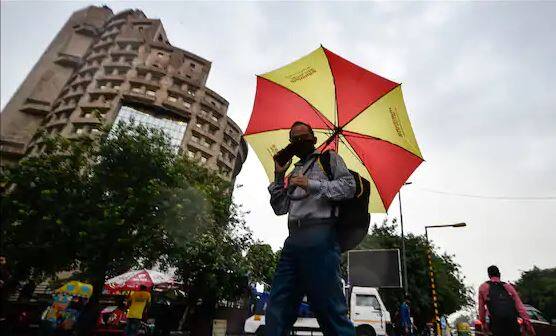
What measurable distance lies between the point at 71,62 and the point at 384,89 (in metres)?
55.9

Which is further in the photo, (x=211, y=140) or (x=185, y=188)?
(x=211, y=140)

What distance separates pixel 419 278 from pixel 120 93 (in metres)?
38.2

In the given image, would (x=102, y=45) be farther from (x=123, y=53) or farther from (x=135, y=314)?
(x=135, y=314)

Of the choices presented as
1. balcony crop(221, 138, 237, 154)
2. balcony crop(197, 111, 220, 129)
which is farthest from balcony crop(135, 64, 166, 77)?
balcony crop(221, 138, 237, 154)

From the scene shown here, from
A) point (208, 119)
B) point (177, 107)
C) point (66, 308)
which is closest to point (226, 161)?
point (208, 119)

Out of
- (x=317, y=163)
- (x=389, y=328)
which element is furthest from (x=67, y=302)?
(x=389, y=328)

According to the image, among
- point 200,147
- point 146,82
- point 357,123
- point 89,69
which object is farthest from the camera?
point 89,69

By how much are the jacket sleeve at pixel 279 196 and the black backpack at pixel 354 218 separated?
1.29ft

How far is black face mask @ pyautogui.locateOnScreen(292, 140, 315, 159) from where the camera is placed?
232cm

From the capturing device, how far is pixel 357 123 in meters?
3.35

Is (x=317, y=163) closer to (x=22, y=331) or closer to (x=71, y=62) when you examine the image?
(x=22, y=331)

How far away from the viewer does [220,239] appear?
17.8m

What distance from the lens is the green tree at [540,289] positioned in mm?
45219

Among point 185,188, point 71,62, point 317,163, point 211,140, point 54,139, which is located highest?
point 71,62
